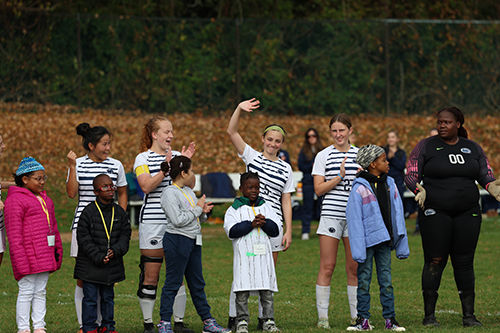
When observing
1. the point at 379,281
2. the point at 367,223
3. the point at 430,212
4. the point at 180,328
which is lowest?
the point at 180,328

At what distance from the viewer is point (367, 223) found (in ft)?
26.4

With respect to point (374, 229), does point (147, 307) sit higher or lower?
lower

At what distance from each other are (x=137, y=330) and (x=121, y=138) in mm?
16488

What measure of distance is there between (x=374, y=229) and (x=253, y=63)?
761 inches

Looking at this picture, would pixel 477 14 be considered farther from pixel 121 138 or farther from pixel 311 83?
pixel 121 138

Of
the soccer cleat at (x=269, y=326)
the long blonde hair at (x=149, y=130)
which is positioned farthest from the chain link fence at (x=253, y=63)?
the soccer cleat at (x=269, y=326)

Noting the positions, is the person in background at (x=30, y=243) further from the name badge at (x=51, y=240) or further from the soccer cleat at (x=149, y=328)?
the soccer cleat at (x=149, y=328)

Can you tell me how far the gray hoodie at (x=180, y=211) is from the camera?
25.6 ft

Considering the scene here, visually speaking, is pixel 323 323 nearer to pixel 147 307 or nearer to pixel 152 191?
pixel 147 307

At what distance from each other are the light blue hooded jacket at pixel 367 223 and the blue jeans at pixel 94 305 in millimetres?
2221

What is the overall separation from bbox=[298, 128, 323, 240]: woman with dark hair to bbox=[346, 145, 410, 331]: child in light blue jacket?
7.43 m

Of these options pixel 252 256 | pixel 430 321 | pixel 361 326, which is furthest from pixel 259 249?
pixel 430 321

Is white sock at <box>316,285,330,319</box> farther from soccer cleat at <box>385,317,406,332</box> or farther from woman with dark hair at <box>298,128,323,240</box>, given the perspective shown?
woman with dark hair at <box>298,128,323,240</box>

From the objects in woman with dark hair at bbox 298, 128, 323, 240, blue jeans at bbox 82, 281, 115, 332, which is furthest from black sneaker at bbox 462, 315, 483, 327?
woman with dark hair at bbox 298, 128, 323, 240
